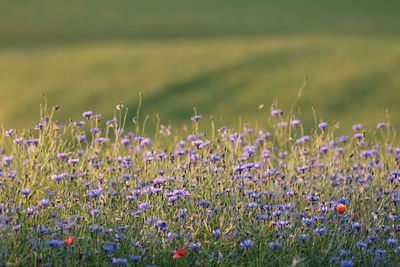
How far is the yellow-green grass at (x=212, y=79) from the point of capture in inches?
472

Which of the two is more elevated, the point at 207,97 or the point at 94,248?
the point at 207,97

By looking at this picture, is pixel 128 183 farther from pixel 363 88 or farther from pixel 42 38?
pixel 42 38

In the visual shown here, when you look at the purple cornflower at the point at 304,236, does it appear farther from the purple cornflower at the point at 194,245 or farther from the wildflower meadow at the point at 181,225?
the purple cornflower at the point at 194,245

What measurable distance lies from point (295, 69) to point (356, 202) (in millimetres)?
9858

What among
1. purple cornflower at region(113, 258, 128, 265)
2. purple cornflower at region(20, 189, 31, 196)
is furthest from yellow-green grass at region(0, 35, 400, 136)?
purple cornflower at region(113, 258, 128, 265)

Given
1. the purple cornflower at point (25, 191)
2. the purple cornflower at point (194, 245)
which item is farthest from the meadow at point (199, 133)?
the purple cornflower at point (25, 191)

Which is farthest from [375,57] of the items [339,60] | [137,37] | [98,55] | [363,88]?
[137,37]

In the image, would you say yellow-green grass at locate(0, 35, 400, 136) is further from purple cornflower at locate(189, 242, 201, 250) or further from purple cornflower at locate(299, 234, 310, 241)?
purple cornflower at locate(189, 242, 201, 250)

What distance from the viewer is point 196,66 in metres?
14.7

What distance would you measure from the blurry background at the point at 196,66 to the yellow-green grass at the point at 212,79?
0.03 m

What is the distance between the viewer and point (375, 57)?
1452cm

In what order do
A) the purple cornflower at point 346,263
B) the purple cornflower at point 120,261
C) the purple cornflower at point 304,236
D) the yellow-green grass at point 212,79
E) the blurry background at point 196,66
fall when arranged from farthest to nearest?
the blurry background at point 196,66 → the yellow-green grass at point 212,79 → the purple cornflower at point 304,236 → the purple cornflower at point 346,263 → the purple cornflower at point 120,261

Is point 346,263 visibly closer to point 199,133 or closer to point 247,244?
point 247,244

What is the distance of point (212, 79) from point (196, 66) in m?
1.17
